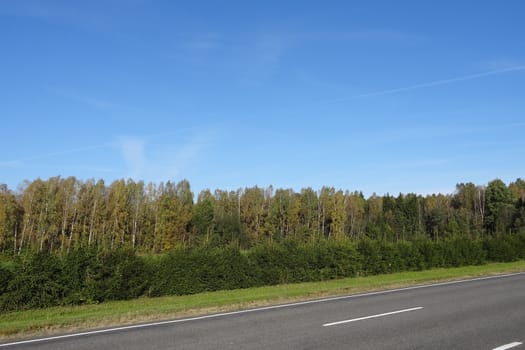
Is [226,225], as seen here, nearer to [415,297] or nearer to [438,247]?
[438,247]

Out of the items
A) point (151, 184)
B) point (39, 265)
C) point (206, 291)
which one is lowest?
point (206, 291)

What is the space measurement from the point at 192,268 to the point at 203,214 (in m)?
61.4

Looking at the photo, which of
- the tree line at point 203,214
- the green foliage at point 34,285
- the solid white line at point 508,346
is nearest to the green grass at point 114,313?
the green foliage at point 34,285

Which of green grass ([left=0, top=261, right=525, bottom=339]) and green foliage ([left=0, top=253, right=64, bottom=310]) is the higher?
green foliage ([left=0, top=253, right=64, bottom=310])

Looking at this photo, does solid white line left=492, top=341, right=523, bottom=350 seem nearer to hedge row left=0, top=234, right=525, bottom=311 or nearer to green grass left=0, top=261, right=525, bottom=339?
green grass left=0, top=261, right=525, bottom=339

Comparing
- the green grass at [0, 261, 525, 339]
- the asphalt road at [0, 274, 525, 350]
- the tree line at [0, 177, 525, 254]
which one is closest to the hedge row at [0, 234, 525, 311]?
the green grass at [0, 261, 525, 339]

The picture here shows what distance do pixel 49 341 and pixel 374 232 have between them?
70.5m

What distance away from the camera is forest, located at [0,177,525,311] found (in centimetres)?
1674

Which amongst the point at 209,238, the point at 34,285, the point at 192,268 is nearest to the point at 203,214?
the point at 209,238

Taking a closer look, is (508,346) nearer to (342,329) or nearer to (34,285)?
(342,329)

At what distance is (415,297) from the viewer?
1459cm

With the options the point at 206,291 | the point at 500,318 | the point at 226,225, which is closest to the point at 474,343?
the point at 500,318

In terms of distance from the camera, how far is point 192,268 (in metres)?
19.9

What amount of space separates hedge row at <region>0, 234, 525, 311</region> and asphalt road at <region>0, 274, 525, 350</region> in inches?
289
